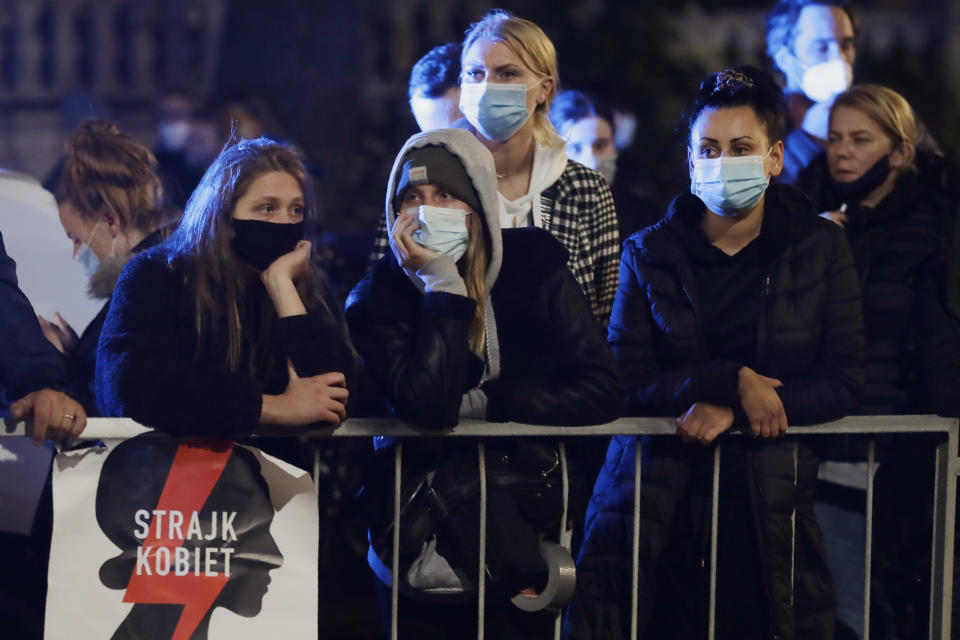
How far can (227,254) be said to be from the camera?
3.76 meters

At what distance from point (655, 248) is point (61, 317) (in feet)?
6.51

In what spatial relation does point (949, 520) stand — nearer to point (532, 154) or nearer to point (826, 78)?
point (532, 154)

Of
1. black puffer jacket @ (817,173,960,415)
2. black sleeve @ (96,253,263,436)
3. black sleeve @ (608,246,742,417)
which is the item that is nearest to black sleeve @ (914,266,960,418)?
black puffer jacket @ (817,173,960,415)

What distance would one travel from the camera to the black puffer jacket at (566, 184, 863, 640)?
3.81 meters

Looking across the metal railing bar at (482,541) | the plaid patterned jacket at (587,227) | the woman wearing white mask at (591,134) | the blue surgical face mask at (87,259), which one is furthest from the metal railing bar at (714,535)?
the blue surgical face mask at (87,259)

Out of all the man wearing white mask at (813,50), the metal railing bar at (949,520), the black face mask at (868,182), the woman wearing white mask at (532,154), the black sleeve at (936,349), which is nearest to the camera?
the metal railing bar at (949,520)

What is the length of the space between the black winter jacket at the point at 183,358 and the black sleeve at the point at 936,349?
6.07ft

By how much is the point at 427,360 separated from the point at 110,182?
60.7 inches

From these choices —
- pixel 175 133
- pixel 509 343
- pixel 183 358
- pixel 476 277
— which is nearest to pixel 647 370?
pixel 509 343

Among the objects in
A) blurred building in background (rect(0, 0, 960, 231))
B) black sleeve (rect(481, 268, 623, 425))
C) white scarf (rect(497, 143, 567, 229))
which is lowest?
black sleeve (rect(481, 268, 623, 425))

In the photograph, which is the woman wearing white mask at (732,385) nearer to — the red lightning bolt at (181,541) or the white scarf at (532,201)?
the white scarf at (532,201)

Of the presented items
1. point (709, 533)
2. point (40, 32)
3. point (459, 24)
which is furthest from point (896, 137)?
point (40, 32)

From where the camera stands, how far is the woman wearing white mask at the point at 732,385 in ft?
12.5

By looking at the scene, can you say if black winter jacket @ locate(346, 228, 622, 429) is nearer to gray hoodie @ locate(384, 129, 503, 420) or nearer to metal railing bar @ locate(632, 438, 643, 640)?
gray hoodie @ locate(384, 129, 503, 420)
